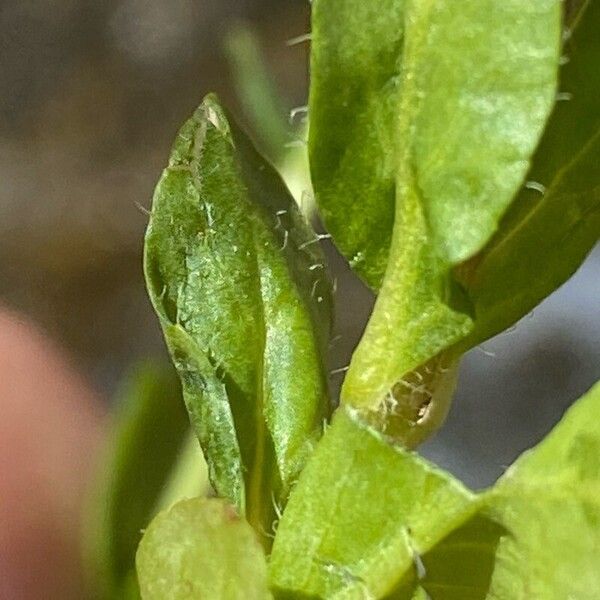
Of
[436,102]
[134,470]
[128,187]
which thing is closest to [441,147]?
[436,102]

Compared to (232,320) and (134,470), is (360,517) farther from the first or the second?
(134,470)

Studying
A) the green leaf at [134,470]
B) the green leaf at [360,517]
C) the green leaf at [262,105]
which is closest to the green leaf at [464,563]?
the green leaf at [360,517]

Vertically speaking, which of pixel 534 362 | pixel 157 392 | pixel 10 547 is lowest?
pixel 534 362

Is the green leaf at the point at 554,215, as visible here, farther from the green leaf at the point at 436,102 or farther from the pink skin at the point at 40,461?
the pink skin at the point at 40,461

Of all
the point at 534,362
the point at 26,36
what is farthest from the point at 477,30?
the point at 26,36

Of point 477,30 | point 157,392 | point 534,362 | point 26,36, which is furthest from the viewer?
point 26,36

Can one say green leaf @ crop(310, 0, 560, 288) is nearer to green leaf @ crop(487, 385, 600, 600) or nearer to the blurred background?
green leaf @ crop(487, 385, 600, 600)

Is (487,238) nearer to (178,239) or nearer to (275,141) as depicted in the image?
(178,239)
